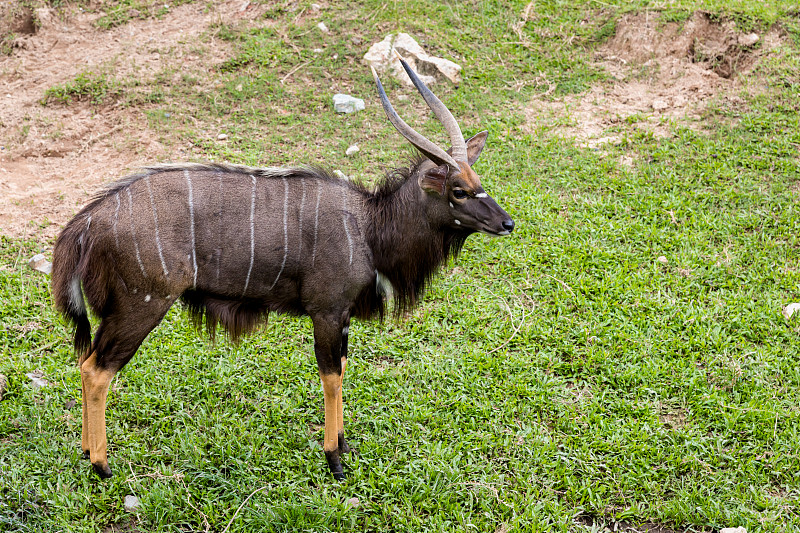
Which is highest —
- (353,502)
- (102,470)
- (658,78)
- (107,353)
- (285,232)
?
(658,78)

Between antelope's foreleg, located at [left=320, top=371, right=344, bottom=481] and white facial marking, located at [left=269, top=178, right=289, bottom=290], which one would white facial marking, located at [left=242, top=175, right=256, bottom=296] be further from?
antelope's foreleg, located at [left=320, top=371, right=344, bottom=481]

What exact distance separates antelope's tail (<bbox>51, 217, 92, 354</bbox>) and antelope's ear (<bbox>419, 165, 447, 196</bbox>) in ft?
5.89

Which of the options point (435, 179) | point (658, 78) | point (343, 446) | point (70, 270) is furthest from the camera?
point (658, 78)

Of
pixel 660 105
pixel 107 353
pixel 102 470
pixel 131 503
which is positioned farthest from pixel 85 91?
pixel 660 105

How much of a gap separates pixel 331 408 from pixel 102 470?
1.30 meters

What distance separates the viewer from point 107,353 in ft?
12.4

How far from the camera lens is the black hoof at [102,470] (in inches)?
155

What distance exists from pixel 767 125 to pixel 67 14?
27.7ft

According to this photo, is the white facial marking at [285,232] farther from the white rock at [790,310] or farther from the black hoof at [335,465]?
the white rock at [790,310]

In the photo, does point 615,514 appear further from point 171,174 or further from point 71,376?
point 71,376

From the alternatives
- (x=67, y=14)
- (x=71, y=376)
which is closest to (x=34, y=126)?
(x=67, y=14)

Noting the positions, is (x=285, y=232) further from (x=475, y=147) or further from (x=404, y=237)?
(x=475, y=147)

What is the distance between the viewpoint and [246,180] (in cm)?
396

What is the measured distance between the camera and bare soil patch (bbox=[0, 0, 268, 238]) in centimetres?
639
